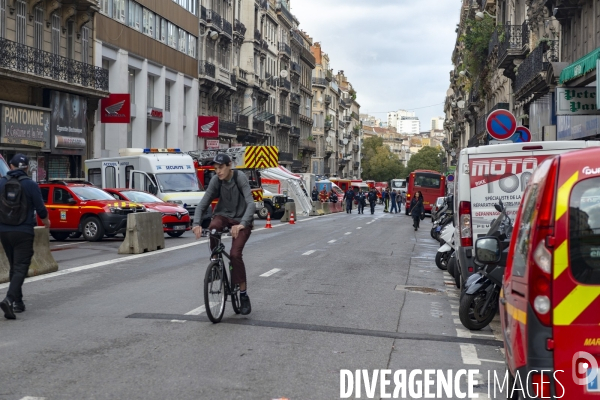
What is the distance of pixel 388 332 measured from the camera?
961 cm

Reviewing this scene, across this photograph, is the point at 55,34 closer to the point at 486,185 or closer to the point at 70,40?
the point at 70,40

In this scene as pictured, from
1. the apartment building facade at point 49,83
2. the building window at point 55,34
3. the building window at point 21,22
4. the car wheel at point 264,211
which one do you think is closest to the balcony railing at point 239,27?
the car wheel at point 264,211

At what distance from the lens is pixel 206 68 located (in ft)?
198

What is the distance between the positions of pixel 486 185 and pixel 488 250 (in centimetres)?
630

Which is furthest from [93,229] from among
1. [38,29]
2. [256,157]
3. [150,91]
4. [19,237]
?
[150,91]

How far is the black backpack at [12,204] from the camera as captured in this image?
1045 centimetres

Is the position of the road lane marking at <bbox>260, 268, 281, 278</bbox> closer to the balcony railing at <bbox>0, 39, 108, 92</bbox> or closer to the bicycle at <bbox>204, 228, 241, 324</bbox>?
the bicycle at <bbox>204, 228, 241, 324</bbox>

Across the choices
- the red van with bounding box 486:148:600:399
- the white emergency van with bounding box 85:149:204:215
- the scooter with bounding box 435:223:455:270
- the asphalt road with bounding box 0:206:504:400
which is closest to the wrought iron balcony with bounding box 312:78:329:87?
the white emergency van with bounding box 85:149:204:215

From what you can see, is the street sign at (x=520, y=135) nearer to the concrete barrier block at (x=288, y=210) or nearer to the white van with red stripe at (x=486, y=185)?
the white van with red stripe at (x=486, y=185)

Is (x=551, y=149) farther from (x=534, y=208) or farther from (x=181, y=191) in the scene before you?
(x=181, y=191)

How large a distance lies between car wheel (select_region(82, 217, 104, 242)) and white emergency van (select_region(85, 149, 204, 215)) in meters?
6.35

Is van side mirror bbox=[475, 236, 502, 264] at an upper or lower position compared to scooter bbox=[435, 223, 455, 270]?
upper

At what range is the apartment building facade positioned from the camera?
3316 centimetres

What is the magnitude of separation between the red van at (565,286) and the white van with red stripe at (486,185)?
7473 millimetres
